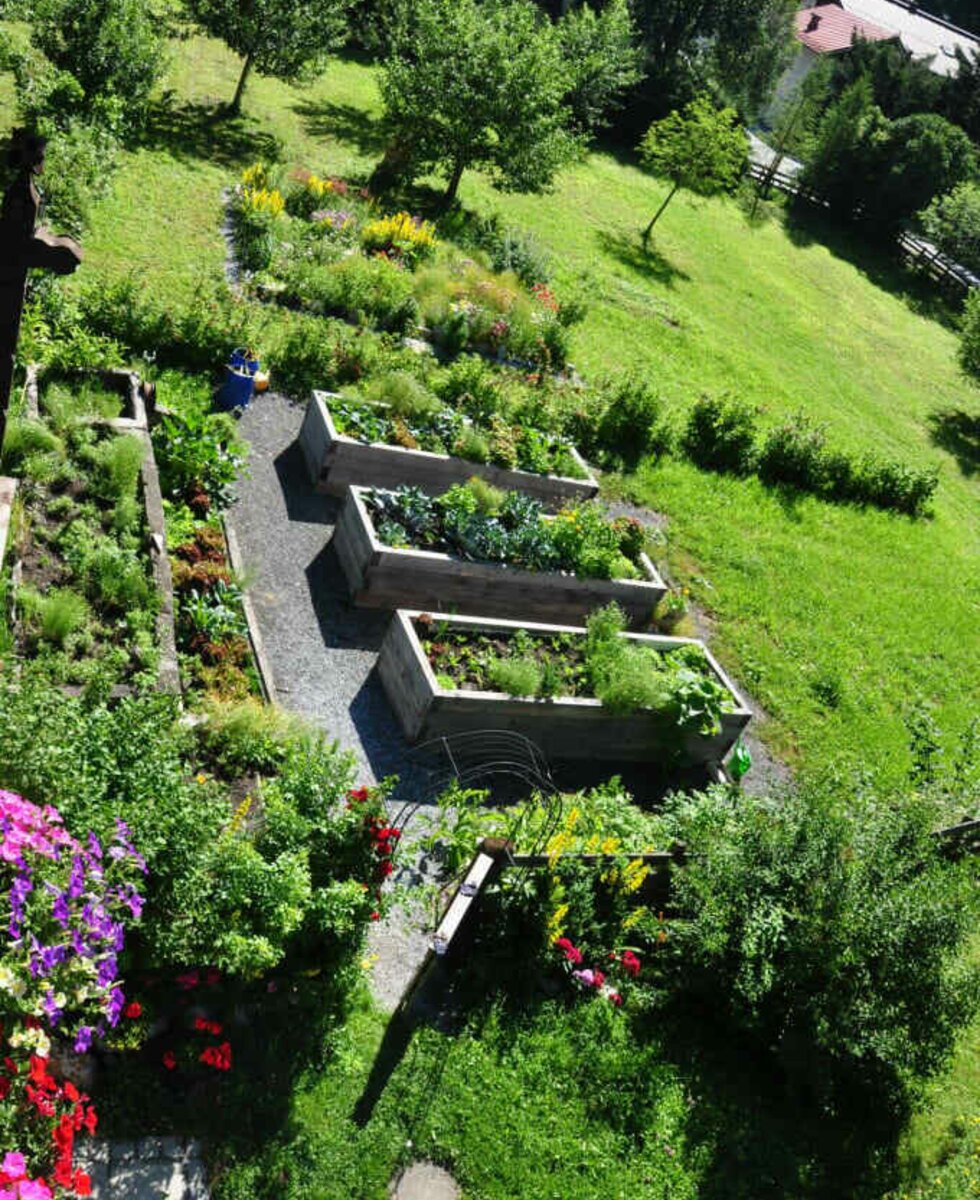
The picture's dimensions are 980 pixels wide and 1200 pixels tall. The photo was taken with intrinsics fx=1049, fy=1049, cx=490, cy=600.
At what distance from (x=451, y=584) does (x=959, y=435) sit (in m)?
17.2

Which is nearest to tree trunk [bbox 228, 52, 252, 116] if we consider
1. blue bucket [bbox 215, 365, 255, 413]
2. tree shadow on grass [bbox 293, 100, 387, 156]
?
tree shadow on grass [bbox 293, 100, 387, 156]

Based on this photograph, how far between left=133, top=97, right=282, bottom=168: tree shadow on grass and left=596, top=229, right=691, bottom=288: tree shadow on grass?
7.75 meters

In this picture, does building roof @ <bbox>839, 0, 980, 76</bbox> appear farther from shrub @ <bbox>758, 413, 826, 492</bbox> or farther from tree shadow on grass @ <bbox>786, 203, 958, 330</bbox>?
shrub @ <bbox>758, 413, 826, 492</bbox>

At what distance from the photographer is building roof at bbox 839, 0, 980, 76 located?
4691 cm

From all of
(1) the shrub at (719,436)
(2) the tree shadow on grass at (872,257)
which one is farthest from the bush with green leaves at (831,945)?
A: (2) the tree shadow on grass at (872,257)

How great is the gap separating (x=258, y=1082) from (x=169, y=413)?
6.72m

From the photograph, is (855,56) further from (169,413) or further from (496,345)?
(169,413)

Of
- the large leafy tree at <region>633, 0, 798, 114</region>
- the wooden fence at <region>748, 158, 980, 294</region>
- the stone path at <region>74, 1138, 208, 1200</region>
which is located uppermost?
the large leafy tree at <region>633, 0, 798, 114</region>

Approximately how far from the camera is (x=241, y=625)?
888 cm

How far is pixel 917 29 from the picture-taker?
4972 centimetres

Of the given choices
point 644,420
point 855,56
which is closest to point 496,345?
point 644,420

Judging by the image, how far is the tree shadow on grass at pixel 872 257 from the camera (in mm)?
31719

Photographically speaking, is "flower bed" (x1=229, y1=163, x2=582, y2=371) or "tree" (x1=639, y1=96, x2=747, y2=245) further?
"tree" (x1=639, y1=96, x2=747, y2=245)

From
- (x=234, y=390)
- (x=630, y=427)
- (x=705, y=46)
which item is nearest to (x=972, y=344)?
(x=630, y=427)
